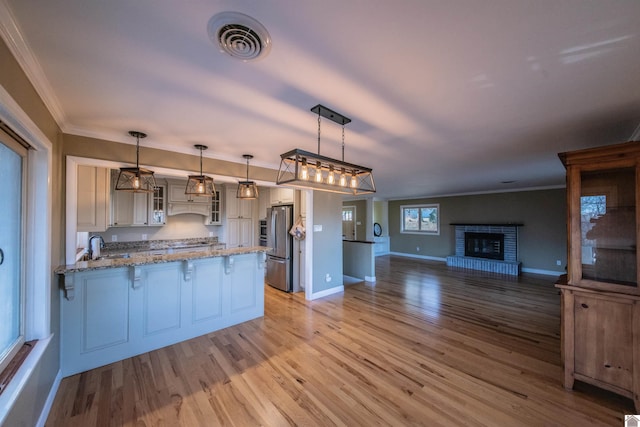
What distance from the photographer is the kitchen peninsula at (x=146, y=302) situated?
236cm

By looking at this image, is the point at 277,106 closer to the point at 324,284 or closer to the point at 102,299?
the point at 102,299

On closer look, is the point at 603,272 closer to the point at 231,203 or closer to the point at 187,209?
the point at 231,203

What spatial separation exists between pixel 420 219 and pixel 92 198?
907 centimetres

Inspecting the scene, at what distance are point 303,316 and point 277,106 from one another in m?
3.00

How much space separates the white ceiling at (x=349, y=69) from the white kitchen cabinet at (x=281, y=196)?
7.84 ft

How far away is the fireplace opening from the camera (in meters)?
7.17

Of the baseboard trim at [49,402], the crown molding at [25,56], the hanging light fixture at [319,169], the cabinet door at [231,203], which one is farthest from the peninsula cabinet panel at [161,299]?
the cabinet door at [231,203]

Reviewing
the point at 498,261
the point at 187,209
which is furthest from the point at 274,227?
the point at 498,261

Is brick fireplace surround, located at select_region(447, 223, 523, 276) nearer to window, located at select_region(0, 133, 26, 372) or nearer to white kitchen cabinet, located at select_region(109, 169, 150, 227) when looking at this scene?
white kitchen cabinet, located at select_region(109, 169, 150, 227)

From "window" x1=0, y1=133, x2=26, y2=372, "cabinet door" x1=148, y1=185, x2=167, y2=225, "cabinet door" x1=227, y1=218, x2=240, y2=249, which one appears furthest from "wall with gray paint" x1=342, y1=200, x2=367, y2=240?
"window" x1=0, y1=133, x2=26, y2=372

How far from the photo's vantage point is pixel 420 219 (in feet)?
30.2

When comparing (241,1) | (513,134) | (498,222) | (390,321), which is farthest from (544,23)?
(498,222)

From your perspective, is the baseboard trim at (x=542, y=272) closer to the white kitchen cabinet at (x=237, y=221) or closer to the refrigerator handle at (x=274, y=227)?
the refrigerator handle at (x=274, y=227)

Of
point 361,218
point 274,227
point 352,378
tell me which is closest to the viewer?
point 352,378
